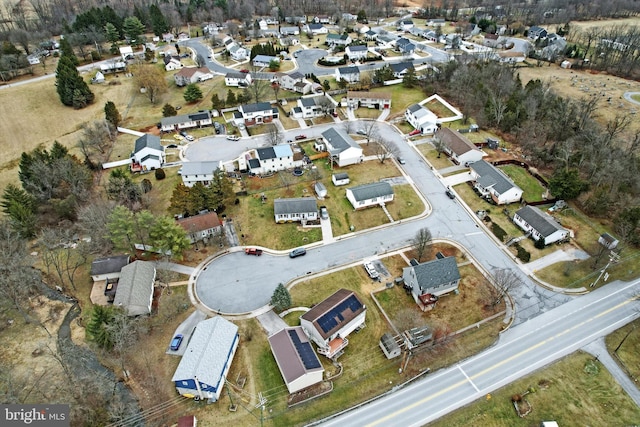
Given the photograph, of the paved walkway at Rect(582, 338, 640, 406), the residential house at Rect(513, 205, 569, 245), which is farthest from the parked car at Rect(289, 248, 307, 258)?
the paved walkway at Rect(582, 338, 640, 406)

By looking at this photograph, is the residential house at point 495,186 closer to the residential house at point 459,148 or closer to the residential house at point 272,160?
the residential house at point 459,148

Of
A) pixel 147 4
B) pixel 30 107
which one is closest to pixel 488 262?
pixel 30 107

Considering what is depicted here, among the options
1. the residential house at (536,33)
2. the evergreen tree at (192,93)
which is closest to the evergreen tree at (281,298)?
the evergreen tree at (192,93)

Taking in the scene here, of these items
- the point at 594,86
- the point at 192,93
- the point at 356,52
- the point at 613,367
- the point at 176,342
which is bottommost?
the point at 613,367

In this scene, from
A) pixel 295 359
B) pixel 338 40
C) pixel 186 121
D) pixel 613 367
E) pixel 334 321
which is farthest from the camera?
pixel 338 40

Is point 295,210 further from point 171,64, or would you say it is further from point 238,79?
point 171,64

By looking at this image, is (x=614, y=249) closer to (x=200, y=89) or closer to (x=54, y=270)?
(x=54, y=270)

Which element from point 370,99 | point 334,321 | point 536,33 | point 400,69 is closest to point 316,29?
point 400,69
